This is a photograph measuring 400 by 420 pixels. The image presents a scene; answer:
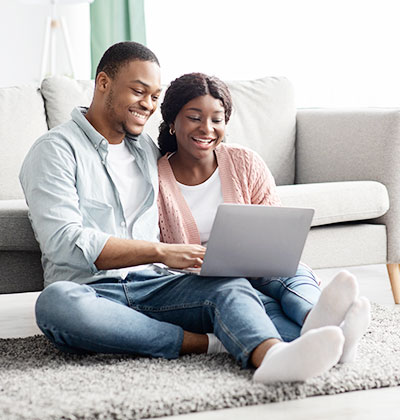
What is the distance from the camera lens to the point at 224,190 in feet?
6.66

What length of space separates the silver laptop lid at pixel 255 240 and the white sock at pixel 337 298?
0.19 metres

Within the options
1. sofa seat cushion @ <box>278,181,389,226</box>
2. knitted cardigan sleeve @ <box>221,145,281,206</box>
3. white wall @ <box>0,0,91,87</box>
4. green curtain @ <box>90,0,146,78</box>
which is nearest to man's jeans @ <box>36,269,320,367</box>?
knitted cardigan sleeve @ <box>221,145,281,206</box>

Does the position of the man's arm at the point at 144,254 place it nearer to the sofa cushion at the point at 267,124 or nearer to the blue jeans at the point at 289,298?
the blue jeans at the point at 289,298

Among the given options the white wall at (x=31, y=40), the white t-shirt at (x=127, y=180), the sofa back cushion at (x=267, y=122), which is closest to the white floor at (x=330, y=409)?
the white t-shirt at (x=127, y=180)

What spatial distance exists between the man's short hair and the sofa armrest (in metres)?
1.08

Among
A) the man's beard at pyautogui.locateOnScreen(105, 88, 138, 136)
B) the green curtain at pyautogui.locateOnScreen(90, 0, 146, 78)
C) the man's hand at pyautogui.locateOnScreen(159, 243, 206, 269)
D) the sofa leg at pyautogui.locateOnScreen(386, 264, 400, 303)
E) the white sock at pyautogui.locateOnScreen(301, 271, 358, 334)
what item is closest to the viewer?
the white sock at pyautogui.locateOnScreen(301, 271, 358, 334)

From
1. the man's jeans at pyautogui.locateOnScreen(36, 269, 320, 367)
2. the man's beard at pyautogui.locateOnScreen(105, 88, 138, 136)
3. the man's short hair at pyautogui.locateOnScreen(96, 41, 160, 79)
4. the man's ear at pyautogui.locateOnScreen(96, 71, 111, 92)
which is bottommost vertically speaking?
the man's jeans at pyautogui.locateOnScreen(36, 269, 320, 367)

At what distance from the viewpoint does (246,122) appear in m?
2.99

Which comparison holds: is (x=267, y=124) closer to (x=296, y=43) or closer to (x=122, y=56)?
(x=122, y=56)

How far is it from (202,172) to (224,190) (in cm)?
9

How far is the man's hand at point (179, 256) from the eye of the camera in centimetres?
177

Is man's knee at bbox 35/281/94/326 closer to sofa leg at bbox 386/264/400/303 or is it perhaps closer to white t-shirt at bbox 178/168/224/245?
white t-shirt at bbox 178/168/224/245

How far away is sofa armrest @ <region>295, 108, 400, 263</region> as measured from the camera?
2707 mm

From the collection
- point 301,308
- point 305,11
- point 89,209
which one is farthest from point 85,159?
point 305,11
